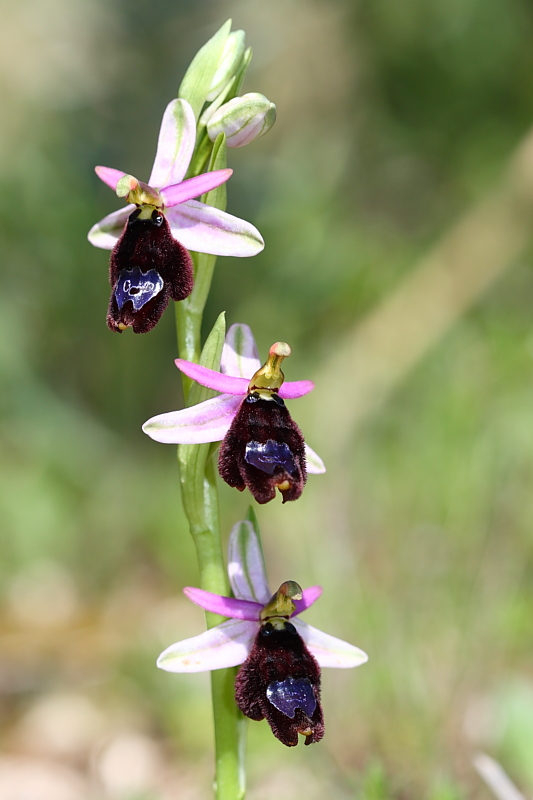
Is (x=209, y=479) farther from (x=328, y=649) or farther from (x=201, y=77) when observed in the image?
(x=201, y=77)

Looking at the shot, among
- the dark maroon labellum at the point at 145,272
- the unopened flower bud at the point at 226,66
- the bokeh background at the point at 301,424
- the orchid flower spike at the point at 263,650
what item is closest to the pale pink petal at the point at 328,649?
the orchid flower spike at the point at 263,650

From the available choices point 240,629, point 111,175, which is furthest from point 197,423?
point 111,175

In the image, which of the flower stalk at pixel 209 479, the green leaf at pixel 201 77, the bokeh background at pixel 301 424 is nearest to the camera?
the flower stalk at pixel 209 479

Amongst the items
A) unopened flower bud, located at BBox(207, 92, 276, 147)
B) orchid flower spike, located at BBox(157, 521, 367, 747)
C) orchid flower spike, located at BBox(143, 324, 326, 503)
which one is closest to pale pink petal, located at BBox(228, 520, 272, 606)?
orchid flower spike, located at BBox(157, 521, 367, 747)

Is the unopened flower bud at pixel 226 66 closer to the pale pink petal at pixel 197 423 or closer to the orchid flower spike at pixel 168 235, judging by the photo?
the orchid flower spike at pixel 168 235

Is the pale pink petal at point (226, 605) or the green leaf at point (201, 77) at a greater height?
the green leaf at point (201, 77)

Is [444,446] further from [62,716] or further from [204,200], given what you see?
[204,200]
